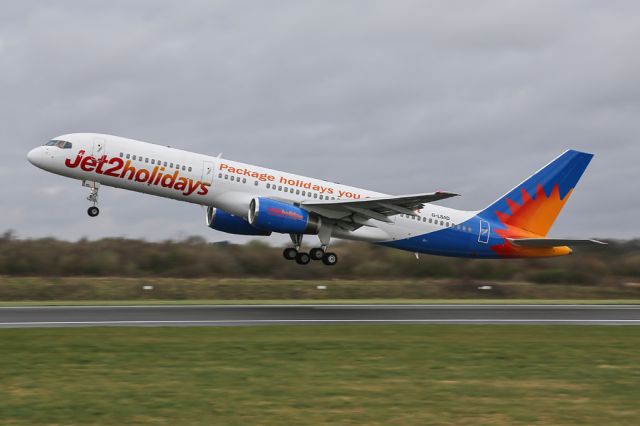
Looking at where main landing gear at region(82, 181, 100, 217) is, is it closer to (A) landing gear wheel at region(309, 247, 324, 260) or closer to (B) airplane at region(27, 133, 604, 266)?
(B) airplane at region(27, 133, 604, 266)

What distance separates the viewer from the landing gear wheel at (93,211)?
38.1 meters

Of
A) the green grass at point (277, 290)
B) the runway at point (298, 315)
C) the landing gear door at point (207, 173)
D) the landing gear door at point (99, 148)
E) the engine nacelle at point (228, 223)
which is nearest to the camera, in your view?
the runway at point (298, 315)

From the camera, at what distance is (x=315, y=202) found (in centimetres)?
4038

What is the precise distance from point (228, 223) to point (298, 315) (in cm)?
1142

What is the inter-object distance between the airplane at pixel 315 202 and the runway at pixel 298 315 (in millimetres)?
4672

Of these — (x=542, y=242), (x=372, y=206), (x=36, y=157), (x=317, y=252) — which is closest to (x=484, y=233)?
(x=542, y=242)

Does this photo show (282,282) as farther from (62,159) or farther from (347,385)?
(347,385)

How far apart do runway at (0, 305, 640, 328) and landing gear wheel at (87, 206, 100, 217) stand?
441 cm

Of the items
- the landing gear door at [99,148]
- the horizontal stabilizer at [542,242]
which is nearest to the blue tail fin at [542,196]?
the horizontal stabilizer at [542,242]

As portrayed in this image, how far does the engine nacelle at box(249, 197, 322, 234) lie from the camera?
1505 inches

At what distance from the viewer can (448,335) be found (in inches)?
998

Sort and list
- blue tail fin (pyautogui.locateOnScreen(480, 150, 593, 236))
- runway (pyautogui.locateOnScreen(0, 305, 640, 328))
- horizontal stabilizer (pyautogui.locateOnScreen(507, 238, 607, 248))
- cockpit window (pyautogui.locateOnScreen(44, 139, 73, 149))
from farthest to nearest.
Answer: blue tail fin (pyautogui.locateOnScreen(480, 150, 593, 236)) < horizontal stabilizer (pyautogui.locateOnScreen(507, 238, 607, 248)) < cockpit window (pyautogui.locateOnScreen(44, 139, 73, 149)) < runway (pyautogui.locateOnScreen(0, 305, 640, 328))

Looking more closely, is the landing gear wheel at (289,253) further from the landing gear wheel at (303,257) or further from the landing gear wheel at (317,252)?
the landing gear wheel at (317,252)

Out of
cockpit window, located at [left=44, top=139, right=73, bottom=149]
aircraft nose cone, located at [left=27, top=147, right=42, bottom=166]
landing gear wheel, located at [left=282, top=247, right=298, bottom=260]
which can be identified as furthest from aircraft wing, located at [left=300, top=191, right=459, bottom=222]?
aircraft nose cone, located at [left=27, top=147, right=42, bottom=166]
